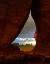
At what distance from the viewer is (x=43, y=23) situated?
238cm

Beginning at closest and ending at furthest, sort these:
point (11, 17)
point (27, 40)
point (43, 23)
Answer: point (11, 17) → point (43, 23) → point (27, 40)

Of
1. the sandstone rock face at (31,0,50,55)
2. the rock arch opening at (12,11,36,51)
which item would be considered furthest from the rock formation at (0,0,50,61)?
the rock arch opening at (12,11,36,51)

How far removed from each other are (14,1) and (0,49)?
505 mm

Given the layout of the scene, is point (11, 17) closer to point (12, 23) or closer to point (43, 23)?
point (12, 23)

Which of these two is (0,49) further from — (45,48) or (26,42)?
(26,42)

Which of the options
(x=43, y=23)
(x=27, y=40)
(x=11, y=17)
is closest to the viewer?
(x=11, y=17)

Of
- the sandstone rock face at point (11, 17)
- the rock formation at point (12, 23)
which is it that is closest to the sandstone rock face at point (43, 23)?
the rock formation at point (12, 23)

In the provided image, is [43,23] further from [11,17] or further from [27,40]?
[27,40]

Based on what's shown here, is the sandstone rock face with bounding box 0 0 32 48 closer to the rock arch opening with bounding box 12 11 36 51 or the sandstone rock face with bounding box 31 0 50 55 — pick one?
the sandstone rock face with bounding box 31 0 50 55

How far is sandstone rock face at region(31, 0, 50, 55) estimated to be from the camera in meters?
2.32

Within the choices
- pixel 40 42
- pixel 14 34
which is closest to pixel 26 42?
pixel 40 42

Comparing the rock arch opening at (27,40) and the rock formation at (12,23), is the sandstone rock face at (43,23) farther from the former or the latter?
the rock arch opening at (27,40)

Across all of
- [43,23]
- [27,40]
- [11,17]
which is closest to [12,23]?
[11,17]

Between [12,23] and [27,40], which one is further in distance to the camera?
[27,40]
